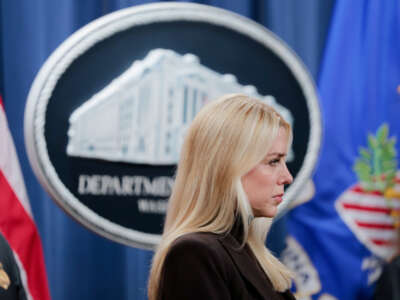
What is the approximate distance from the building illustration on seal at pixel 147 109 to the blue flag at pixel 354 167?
363 mm

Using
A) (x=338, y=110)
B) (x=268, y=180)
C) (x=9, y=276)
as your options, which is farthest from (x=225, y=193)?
(x=338, y=110)

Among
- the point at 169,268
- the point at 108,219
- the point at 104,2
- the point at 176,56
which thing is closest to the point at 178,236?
the point at 169,268

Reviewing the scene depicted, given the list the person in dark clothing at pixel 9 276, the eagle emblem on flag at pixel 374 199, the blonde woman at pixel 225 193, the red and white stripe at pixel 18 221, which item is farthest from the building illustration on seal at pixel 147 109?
the blonde woman at pixel 225 193

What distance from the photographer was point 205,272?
2.92 feet

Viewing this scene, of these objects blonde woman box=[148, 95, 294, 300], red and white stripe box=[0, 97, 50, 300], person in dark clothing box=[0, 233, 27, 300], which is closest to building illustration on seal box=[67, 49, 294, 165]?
red and white stripe box=[0, 97, 50, 300]

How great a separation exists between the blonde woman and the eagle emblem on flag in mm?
1020

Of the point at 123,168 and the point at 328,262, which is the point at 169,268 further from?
the point at 328,262

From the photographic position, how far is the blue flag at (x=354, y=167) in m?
1.95

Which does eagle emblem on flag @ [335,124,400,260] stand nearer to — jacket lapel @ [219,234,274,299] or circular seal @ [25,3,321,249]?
circular seal @ [25,3,321,249]

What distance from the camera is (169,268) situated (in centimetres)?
90

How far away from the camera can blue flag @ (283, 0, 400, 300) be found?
1.95m

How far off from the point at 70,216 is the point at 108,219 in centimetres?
10

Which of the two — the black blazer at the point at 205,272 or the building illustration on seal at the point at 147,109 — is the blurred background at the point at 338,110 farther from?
the black blazer at the point at 205,272

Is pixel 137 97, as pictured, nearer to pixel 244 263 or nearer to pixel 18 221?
pixel 18 221
